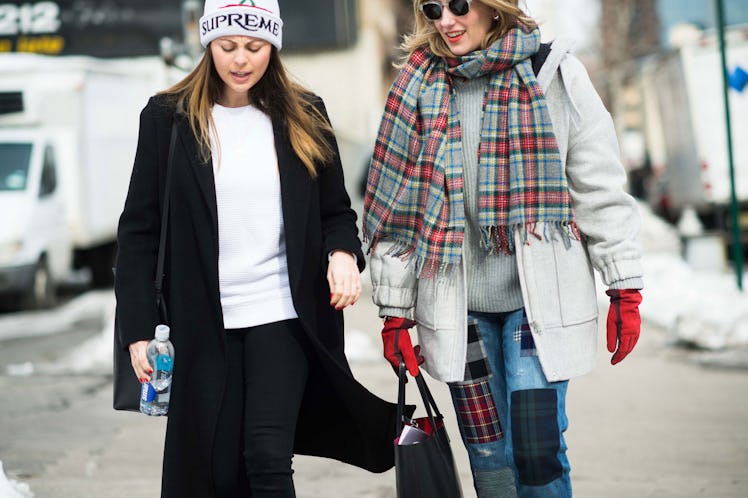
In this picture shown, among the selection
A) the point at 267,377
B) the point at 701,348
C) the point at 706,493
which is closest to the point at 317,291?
the point at 267,377

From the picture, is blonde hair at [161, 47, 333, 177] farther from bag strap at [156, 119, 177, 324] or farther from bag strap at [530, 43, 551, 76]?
bag strap at [530, 43, 551, 76]

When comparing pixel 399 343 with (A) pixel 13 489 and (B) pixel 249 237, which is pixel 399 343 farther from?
(A) pixel 13 489

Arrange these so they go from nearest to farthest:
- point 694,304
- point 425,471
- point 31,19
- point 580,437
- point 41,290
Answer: point 425,471 < point 580,437 < point 694,304 < point 41,290 < point 31,19

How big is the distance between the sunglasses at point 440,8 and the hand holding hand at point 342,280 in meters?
0.75

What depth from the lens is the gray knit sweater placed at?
332cm

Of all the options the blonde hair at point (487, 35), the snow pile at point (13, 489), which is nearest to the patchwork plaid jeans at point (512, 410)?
the blonde hair at point (487, 35)

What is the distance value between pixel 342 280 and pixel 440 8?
84 centimetres

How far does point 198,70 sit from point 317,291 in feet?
2.46

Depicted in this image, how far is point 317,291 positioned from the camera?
343cm

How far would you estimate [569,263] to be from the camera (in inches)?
130

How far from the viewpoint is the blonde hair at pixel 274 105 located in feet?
11.0

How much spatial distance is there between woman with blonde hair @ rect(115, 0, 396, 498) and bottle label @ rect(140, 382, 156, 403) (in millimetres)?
21

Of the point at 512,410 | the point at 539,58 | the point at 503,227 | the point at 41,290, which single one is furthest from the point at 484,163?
the point at 41,290

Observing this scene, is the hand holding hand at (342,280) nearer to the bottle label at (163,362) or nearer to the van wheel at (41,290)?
the bottle label at (163,362)
